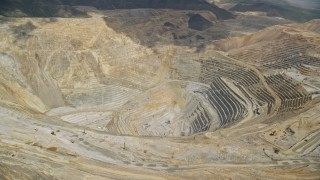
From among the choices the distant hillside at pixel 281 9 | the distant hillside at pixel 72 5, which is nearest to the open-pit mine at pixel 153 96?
the distant hillside at pixel 72 5

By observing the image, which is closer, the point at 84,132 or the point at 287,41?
the point at 84,132

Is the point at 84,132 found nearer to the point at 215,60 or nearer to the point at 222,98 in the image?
the point at 222,98

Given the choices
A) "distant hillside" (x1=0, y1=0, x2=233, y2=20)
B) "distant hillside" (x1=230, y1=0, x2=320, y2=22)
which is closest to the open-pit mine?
"distant hillside" (x1=0, y1=0, x2=233, y2=20)

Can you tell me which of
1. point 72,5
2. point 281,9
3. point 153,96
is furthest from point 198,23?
point 281,9

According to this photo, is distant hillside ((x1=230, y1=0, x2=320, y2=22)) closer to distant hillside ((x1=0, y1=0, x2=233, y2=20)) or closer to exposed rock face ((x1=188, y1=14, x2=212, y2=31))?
distant hillside ((x1=0, y1=0, x2=233, y2=20))

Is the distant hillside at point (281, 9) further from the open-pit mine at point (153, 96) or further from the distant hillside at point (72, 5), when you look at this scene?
the open-pit mine at point (153, 96)

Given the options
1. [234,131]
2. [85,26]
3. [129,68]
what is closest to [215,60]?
[129,68]

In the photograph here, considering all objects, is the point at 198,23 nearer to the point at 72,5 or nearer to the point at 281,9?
the point at 72,5
